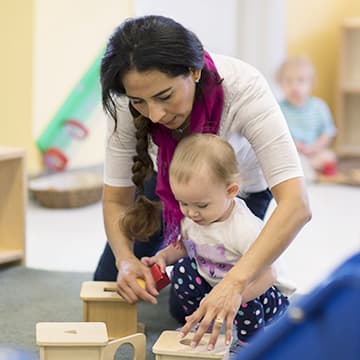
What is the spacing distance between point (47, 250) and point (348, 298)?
1787mm

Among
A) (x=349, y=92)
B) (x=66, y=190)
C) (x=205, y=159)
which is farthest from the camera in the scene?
(x=349, y=92)

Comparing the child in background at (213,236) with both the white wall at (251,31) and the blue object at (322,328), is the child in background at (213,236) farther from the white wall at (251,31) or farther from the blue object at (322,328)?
the white wall at (251,31)

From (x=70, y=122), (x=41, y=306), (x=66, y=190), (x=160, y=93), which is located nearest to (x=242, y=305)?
(x=160, y=93)

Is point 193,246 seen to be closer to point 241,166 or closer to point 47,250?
point 241,166

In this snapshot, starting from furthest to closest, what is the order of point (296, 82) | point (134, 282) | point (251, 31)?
point (251, 31)
point (296, 82)
point (134, 282)

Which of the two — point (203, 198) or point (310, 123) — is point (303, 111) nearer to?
point (310, 123)

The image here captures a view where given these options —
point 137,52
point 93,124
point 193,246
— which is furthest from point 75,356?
point 93,124

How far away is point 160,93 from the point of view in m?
1.44

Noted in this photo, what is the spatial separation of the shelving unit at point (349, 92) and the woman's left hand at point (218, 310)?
2696mm

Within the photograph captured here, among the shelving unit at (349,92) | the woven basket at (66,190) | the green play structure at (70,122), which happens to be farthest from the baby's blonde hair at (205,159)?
the shelving unit at (349,92)

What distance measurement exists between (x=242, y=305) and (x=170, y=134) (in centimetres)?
33

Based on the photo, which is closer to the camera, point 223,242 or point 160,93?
point 160,93

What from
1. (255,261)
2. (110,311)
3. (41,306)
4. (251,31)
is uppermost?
(255,261)

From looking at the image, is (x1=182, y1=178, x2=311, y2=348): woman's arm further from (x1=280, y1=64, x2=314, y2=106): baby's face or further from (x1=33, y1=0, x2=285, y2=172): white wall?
(x1=280, y1=64, x2=314, y2=106): baby's face
